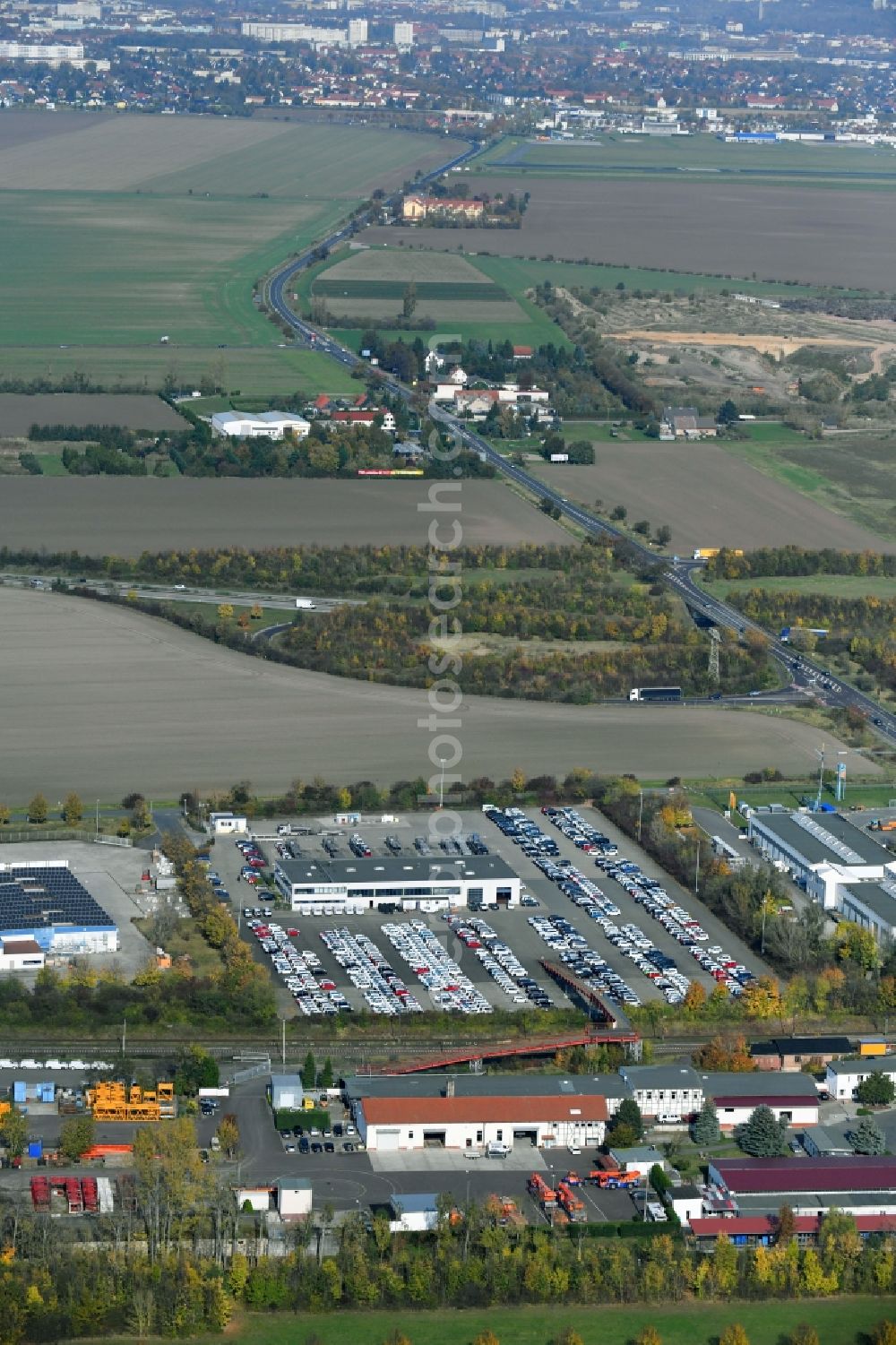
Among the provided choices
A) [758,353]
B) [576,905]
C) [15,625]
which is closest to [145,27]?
[758,353]

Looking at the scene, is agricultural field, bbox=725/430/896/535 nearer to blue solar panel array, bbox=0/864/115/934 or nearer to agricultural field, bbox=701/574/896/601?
agricultural field, bbox=701/574/896/601

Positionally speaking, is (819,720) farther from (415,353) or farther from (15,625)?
(415,353)

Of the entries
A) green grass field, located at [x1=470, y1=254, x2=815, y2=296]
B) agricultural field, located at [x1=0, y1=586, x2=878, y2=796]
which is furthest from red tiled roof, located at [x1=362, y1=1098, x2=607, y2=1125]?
green grass field, located at [x1=470, y1=254, x2=815, y2=296]

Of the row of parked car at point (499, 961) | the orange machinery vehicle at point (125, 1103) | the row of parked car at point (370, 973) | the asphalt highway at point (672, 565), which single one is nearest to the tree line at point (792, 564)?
the asphalt highway at point (672, 565)

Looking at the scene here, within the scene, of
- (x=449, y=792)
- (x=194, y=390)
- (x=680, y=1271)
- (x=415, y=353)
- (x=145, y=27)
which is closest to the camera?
(x=680, y=1271)

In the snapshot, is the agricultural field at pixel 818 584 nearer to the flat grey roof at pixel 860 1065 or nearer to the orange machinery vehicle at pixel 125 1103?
the flat grey roof at pixel 860 1065
